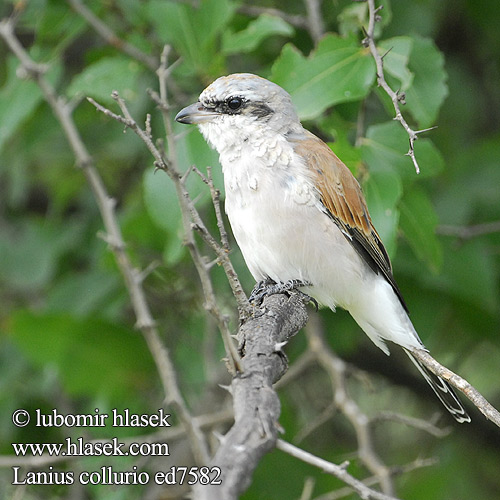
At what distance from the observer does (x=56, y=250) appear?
5.40 meters

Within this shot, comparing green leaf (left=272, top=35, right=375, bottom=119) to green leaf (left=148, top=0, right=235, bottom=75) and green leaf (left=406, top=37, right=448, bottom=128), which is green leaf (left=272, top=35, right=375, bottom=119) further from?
green leaf (left=148, top=0, right=235, bottom=75)

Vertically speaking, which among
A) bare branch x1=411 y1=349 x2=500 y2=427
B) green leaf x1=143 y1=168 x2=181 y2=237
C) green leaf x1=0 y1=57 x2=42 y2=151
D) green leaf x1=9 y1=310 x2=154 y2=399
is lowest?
bare branch x1=411 y1=349 x2=500 y2=427

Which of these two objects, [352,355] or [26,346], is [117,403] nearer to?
[26,346]

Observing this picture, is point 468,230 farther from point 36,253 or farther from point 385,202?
point 36,253

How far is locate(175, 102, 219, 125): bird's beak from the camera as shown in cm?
378

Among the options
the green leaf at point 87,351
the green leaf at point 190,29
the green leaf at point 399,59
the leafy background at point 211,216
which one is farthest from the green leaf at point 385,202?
the green leaf at point 87,351

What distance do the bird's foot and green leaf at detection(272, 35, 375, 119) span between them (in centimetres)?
86

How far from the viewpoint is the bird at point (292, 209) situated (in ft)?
11.9

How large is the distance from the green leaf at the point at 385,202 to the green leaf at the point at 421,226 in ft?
0.84

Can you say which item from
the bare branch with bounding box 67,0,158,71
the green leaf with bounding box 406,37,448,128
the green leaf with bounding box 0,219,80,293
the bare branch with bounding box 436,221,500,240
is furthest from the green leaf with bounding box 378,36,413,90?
the green leaf with bounding box 0,219,80,293

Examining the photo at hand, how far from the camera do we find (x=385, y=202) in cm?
368

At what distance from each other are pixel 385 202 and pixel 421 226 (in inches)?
15.0

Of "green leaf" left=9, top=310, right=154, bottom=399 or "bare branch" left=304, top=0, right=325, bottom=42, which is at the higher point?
→ "bare branch" left=304, top=0, right=325, bottom=42

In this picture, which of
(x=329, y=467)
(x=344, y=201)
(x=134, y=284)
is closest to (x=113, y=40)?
(x=134, y=284)
